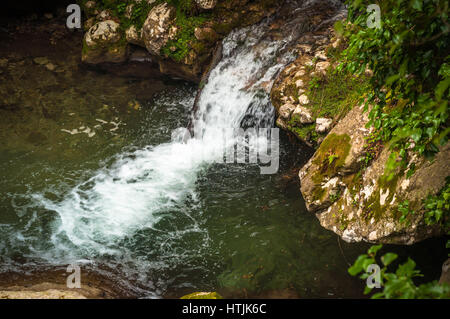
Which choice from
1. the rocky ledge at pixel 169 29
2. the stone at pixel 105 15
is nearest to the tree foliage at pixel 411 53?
the rocky ledge at pixel 169 29

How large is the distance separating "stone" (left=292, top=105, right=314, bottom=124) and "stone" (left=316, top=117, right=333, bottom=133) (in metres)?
0.14

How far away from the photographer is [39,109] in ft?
29.0

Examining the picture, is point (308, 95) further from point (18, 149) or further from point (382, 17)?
point (18, 149)

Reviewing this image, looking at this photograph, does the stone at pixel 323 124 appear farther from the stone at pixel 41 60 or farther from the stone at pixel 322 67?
the stone at pixel 41 60

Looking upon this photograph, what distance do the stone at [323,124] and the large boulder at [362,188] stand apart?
0.60m

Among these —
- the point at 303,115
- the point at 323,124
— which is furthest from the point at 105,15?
the point at 323,124

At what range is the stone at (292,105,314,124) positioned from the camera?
6.56 metres

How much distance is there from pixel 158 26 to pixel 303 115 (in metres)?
4.43

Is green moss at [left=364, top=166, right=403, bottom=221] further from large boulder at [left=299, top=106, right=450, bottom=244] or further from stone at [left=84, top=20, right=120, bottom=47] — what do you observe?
stone at [left=84, top=20, right=120, bottom=47]

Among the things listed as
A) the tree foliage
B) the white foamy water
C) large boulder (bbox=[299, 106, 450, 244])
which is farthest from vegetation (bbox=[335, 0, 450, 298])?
the white foamy water

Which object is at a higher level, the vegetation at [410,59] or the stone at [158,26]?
the stone at [158,26]

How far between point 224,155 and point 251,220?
6.24ft

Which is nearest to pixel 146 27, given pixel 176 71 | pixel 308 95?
pixel 176 71

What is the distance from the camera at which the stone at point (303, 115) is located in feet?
21.5
